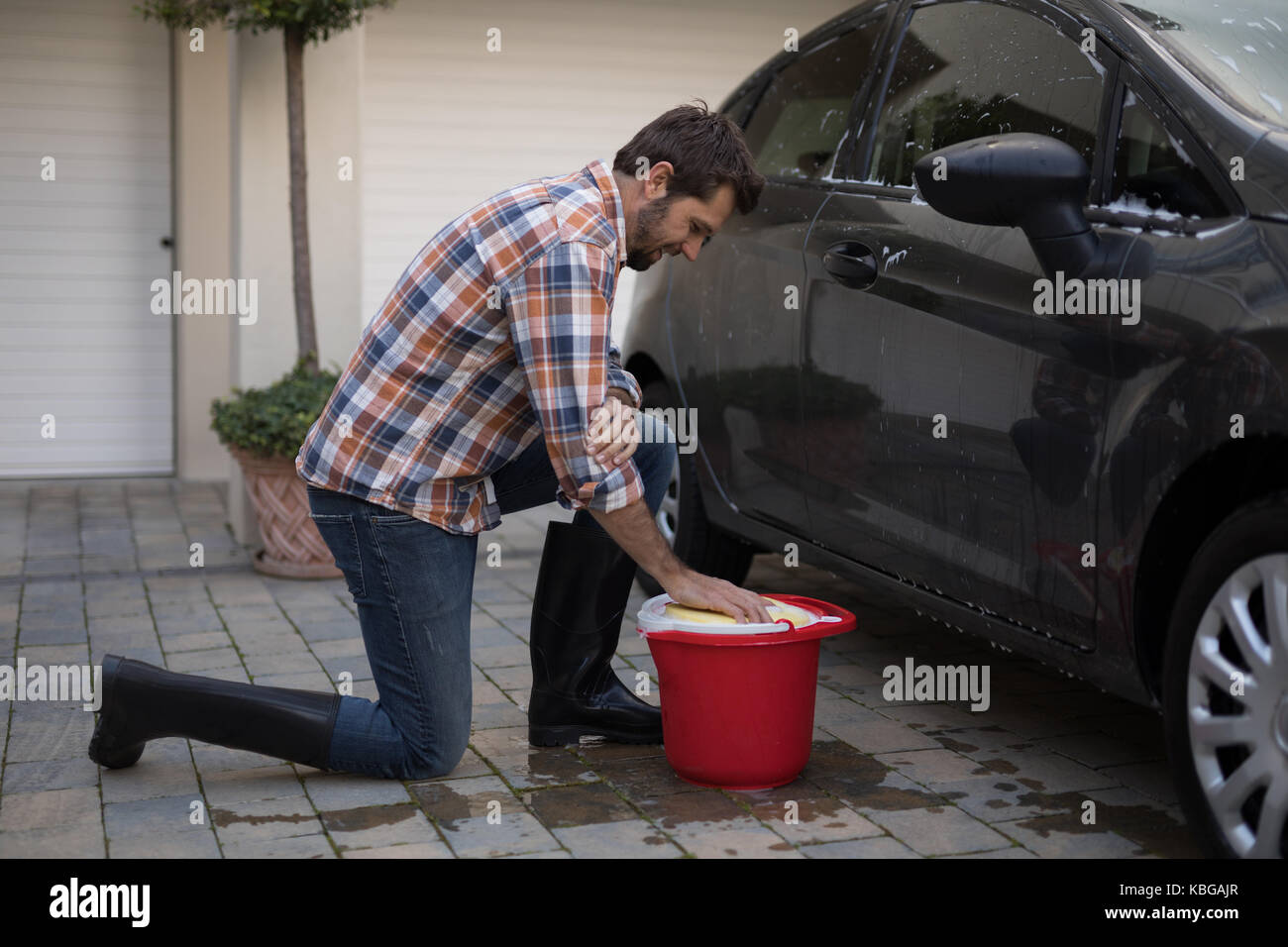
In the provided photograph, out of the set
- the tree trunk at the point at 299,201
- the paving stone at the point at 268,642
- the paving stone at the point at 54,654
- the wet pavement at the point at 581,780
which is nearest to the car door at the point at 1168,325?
the wet pavement at the point at 581,780

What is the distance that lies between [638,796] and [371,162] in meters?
5.02

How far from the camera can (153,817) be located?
2.96 m

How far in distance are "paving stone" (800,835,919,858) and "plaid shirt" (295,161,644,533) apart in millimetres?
765

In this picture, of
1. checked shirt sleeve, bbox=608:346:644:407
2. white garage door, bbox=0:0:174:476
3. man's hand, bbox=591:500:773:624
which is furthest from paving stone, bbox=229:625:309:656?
white garage door, bbox=0:0:174:476

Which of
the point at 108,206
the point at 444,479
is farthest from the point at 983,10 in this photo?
the point at 108,206

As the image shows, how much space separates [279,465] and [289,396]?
254mm

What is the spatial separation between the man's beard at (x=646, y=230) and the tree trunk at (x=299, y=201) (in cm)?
298

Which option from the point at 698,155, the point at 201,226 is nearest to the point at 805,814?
the point at 698,155

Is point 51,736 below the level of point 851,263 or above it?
below

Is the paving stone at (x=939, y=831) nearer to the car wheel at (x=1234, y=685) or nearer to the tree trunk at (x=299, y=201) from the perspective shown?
the car wheel at (x=1234, y=685)

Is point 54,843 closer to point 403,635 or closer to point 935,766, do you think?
point 403,635

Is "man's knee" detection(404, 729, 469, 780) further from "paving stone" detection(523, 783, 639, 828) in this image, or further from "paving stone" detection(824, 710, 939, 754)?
"paving stone" detection(824, 710, 939, 754)

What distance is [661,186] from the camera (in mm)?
2887

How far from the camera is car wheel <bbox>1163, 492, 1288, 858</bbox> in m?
2.33
